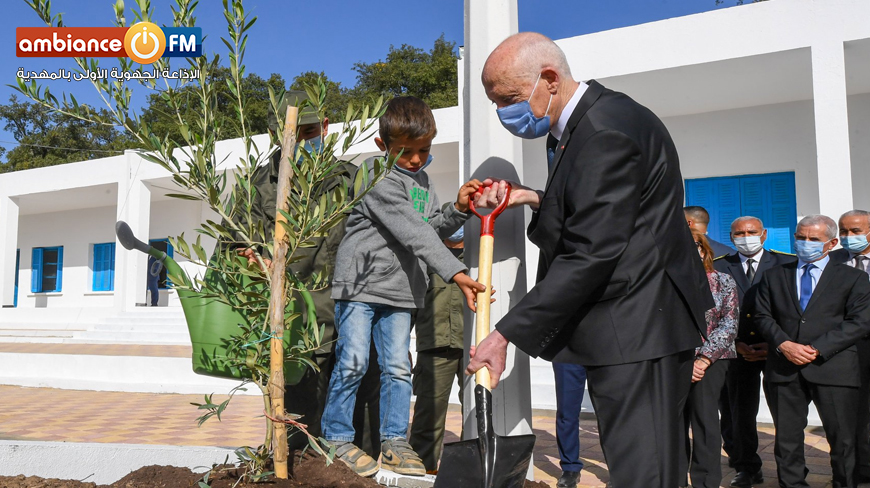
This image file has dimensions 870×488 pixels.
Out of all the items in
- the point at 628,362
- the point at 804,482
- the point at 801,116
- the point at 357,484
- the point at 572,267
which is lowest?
the point at 804,482

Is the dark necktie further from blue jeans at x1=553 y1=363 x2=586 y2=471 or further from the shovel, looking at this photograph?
the shovel

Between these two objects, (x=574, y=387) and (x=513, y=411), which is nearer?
(x=513, y=411)

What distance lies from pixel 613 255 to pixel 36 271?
78.9 ft

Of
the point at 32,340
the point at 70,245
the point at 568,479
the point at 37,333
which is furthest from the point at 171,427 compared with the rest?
the point at 70,245

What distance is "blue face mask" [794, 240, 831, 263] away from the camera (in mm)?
4512

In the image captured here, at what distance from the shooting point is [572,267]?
1962mm

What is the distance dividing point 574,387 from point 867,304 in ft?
5.96

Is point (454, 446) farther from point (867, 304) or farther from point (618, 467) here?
point (867, 304)

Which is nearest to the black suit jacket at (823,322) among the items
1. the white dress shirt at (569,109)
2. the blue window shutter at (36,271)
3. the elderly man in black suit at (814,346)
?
the elderly man in black suit at (814,346)

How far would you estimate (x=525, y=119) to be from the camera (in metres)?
2.30

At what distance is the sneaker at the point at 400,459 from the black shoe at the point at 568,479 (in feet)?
4.64

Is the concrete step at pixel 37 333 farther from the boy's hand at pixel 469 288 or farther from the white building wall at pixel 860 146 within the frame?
the boy's hand at pixel 469 288

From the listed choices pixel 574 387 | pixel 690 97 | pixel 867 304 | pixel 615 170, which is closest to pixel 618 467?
pixel 615 170

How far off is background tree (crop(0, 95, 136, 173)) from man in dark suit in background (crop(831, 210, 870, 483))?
120 feet
